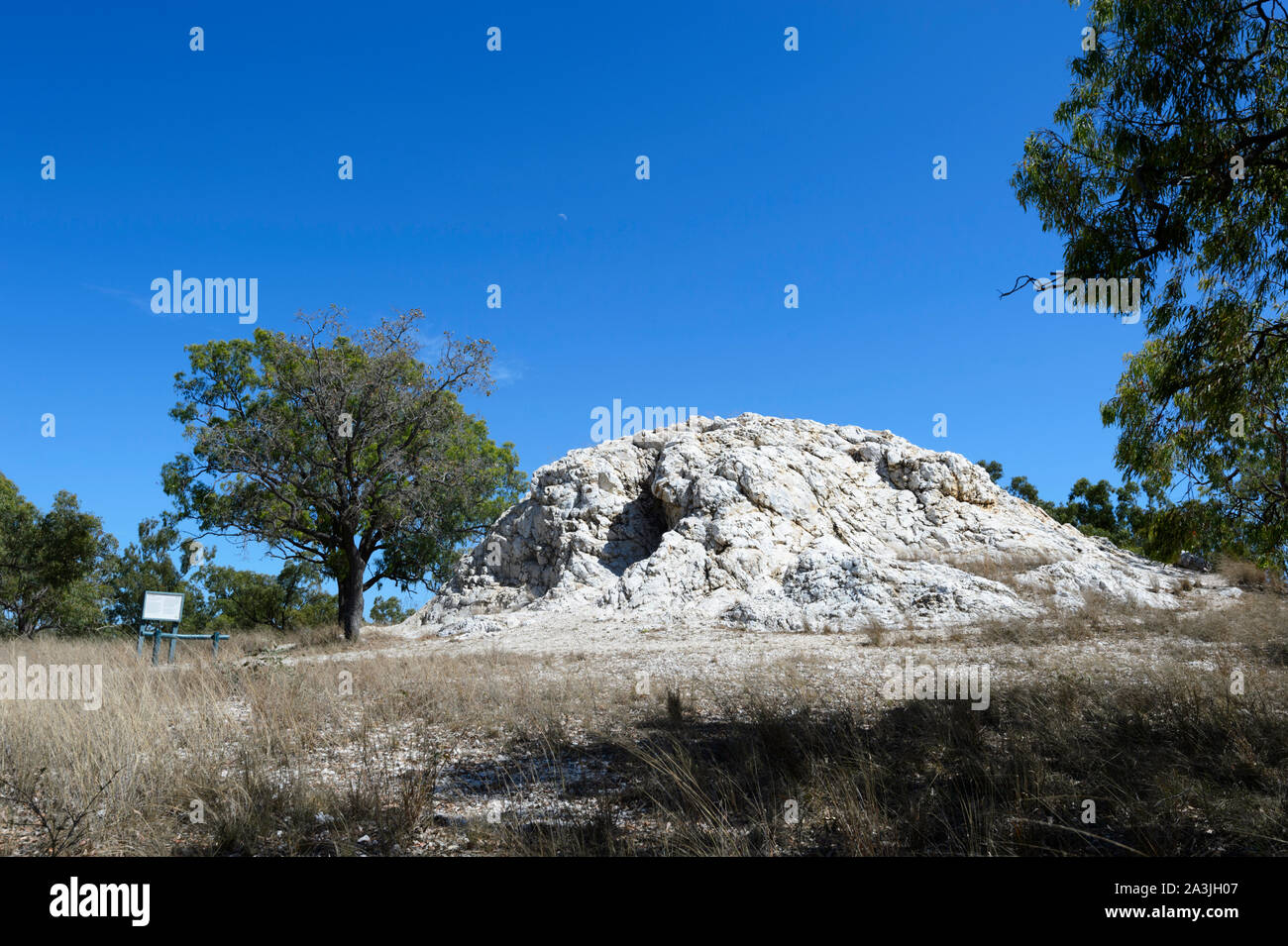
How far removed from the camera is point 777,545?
24031 millimetres

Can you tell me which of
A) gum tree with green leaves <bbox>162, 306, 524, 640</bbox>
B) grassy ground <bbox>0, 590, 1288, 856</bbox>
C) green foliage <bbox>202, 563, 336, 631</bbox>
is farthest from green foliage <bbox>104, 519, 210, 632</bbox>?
grassy ground <bbox>0, 590, 1288, 856</bbox>

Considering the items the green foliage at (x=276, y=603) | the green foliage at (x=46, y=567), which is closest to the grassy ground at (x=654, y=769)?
the green foliage at (x=46, y=567)

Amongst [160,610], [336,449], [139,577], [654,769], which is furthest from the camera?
[139,577]

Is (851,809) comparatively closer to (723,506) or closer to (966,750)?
(966,750)

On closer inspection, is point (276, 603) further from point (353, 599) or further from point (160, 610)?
point (160, 610)

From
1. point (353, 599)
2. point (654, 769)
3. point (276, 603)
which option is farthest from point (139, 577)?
point (654, 769)

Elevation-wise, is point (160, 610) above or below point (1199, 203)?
below

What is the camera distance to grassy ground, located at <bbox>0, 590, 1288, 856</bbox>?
13.4 ft

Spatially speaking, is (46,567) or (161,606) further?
(46,567)

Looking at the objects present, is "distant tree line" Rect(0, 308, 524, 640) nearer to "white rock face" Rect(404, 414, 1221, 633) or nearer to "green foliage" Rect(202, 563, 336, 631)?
"white rock face" Rect(404, 414, 1221, 633)

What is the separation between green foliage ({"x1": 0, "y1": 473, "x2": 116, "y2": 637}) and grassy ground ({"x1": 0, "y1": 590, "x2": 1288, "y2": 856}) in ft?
67.0

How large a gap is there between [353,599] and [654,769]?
17666 millimetres

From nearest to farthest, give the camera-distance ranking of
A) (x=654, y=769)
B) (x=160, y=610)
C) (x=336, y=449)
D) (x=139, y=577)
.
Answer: (x=654, y=769)
(x=160, y=610)
(x=336, y=449)
(x=139, y=577)
